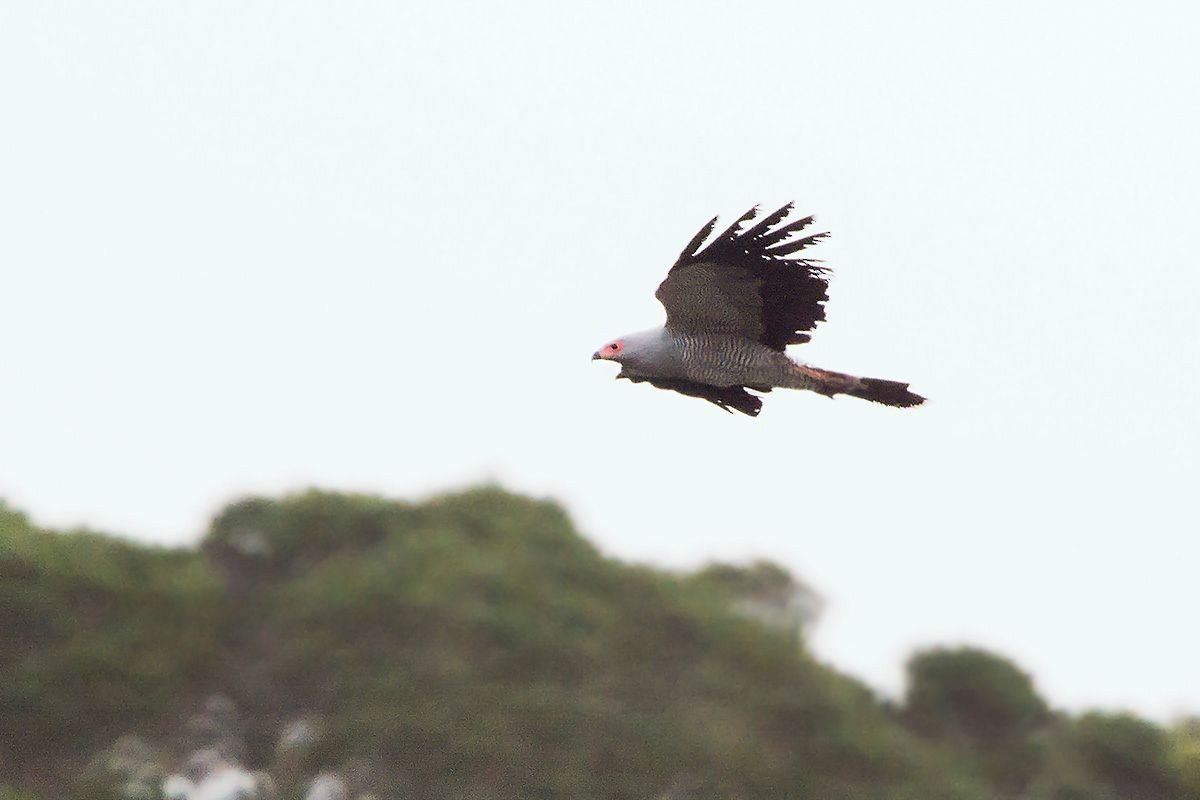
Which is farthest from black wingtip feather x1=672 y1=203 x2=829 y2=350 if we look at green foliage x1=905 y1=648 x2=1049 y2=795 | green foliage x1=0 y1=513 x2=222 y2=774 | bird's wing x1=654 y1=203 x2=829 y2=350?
green foliage x1=905 y1=648 x2=1049 y2=795

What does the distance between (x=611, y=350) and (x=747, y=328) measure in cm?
111

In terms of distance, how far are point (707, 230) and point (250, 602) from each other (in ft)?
99.1

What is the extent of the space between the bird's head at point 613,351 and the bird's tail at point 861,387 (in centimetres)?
139

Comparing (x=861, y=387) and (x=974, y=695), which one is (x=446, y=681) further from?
(x=861, y=387)

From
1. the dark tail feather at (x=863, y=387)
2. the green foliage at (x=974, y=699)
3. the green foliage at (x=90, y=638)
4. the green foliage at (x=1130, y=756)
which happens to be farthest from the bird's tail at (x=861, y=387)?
the green foliage at (x=974, y=699)

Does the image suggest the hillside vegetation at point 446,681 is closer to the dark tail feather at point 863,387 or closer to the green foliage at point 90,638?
the green foliage at point 90,638

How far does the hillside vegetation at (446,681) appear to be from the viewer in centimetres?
4041

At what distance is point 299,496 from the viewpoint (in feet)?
154

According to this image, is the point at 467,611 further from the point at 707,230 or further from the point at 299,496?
the point at 707,230

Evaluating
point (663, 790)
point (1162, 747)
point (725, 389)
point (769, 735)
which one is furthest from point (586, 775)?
point (725, 389)

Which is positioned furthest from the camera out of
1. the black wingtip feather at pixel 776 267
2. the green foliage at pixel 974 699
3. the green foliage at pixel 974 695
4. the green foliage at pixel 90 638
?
the green foliage at pixel 974 695

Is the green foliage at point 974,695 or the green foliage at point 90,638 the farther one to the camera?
the green foliage at point 974,695

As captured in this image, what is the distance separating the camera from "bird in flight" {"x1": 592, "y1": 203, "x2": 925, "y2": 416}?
657 inches

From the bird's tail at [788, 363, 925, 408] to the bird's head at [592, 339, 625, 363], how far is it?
1393 millimetres
